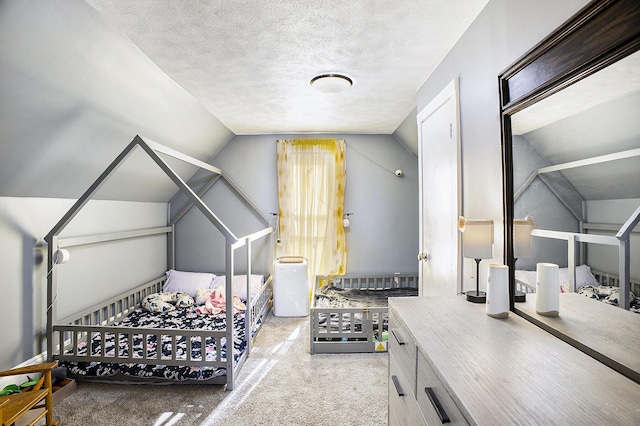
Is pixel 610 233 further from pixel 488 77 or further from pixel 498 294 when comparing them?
pixel 488 77

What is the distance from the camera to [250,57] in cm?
196

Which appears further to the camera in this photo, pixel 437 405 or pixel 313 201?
pixel 313 201

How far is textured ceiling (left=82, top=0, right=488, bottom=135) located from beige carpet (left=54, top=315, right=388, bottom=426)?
2200 millimetres

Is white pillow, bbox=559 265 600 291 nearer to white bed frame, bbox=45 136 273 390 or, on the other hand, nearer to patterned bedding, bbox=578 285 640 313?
patterned bedding, bbox=578 285 640 313

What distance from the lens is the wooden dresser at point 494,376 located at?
2.11 feet

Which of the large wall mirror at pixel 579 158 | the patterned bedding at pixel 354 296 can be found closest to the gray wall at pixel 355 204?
the patterned bedding at pixel 354 296

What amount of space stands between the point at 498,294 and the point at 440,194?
3.12ft

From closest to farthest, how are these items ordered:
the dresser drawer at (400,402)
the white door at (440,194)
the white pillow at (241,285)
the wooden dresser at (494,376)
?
the wooden dresser at (494,376)
the dresser drawer at (400,402)
the white door at (440,194)
the white pillow at (241,285)

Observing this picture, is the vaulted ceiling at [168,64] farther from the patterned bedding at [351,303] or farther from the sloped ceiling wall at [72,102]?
the patterned bedding at [351,303]

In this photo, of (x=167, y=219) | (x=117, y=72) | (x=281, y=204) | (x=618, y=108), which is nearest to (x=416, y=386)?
(x=618, y=108)

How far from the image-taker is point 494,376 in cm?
77

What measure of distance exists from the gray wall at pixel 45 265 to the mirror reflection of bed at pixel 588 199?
3004 mm

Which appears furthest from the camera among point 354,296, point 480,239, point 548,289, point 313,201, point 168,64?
point 313,201

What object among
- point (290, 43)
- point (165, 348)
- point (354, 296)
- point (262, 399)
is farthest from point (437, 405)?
point (354, 296)
